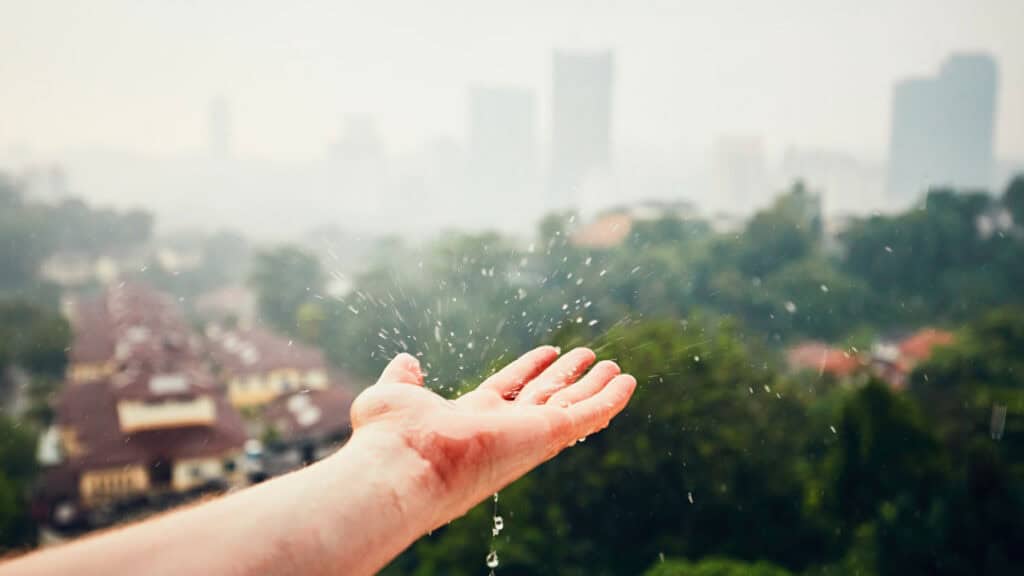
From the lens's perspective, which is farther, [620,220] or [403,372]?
[620,220]

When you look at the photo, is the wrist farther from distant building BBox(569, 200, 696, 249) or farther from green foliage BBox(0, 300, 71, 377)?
distant building BBox(569, 200, 696, 249)

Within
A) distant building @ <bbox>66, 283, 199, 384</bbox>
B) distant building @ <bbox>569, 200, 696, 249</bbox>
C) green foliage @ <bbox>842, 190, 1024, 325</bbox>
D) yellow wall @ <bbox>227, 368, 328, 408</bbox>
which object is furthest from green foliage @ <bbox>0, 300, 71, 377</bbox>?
green foliage @ <bbox>842, 190, 1024, 325</bbox>

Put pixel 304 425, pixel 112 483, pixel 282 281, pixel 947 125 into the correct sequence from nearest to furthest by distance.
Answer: pixel 112 483, pixel 304 425, pixel 282 281, pixel 947 125

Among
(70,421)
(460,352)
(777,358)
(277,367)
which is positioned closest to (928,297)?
(777,358)

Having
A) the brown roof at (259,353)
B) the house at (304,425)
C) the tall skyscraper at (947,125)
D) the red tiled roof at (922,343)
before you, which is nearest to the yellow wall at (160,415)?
the house at (304,425)

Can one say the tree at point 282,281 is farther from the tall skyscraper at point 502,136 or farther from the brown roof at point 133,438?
the tall skyscraper at point 502,136

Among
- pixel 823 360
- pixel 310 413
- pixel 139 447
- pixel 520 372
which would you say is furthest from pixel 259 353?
pixel 520 372

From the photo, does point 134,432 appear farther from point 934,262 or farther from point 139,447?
point 934,262
